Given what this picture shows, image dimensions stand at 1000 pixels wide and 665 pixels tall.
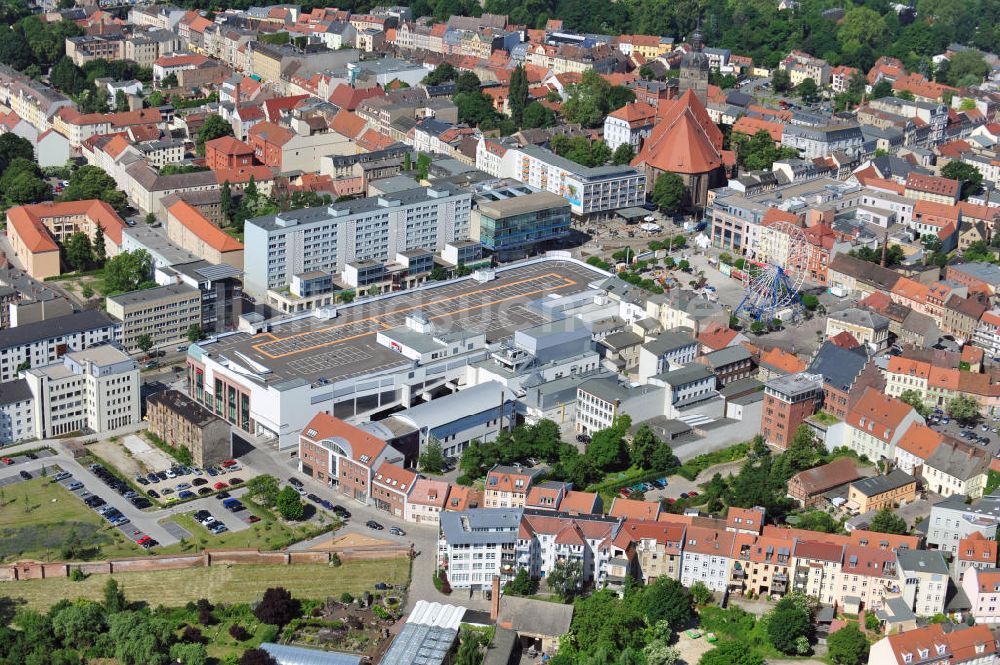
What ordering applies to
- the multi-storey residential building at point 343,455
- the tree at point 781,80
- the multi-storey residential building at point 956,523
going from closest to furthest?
the multi-storey residential building at point 956,523 < the multi-storey residential building at point 343,455 < the tree at point 781,80

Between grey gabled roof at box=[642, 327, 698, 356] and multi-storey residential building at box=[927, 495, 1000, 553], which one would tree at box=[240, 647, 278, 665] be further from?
grey gabled roof at box=[642, 327, 698, 356]

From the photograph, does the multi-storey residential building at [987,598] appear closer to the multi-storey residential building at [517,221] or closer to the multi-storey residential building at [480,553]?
the multi-storey residential building at [480,553]

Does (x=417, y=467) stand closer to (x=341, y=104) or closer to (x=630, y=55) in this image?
(x=341, y=104)

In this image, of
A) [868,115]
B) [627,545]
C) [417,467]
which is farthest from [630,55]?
[627,545]

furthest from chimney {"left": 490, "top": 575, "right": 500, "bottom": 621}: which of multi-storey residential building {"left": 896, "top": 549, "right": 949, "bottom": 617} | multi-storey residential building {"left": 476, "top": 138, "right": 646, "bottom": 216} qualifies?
multi-storey residential building {"left": 476, "top": 138, "right": 646, "bottom": 216}

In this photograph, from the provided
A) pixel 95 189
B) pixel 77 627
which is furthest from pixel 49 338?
pixel 95 189

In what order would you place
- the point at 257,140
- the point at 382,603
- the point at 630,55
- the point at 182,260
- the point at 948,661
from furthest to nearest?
the point at 630,55, the point at 257,140, the point at 182,260, the point at 382,603, the point at 948,661

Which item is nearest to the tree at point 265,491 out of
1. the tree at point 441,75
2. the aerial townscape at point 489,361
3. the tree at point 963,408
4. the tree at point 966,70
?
the aerial townscape at point 489,361
